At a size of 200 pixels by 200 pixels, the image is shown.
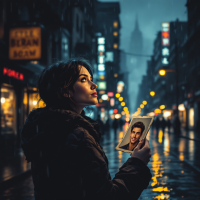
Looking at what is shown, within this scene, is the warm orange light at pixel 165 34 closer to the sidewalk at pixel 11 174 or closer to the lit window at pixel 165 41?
the lit window at pixel 165 41

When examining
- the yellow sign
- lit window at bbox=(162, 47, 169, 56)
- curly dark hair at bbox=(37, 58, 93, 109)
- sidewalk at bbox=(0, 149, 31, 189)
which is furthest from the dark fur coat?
lit window at bbox=(162, 47, 169, 56)

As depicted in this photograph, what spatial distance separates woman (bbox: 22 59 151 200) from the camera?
180cm

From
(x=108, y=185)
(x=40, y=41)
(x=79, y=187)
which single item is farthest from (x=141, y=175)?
(x=40, y=41)

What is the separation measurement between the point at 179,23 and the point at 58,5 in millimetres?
61315

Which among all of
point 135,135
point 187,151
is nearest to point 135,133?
point 135,135

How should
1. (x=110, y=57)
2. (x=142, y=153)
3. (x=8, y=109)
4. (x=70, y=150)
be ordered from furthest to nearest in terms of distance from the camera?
(x=110, y=57) → (x=8, y=109) → (x=142, y=153) → (x=70, y=150)

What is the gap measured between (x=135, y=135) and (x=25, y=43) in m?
15.0

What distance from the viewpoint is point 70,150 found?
182 centimetres

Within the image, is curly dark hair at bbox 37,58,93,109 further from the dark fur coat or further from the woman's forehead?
the dark fur coat

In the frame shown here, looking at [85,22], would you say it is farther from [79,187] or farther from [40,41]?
[79,187]

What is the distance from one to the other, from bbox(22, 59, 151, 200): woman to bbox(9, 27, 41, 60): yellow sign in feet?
47.7

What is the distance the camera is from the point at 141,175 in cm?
201

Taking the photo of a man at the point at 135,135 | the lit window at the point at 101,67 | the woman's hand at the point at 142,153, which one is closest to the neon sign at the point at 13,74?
the photo of a man at the point at 135,135

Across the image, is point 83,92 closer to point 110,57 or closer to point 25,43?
point 25,43
